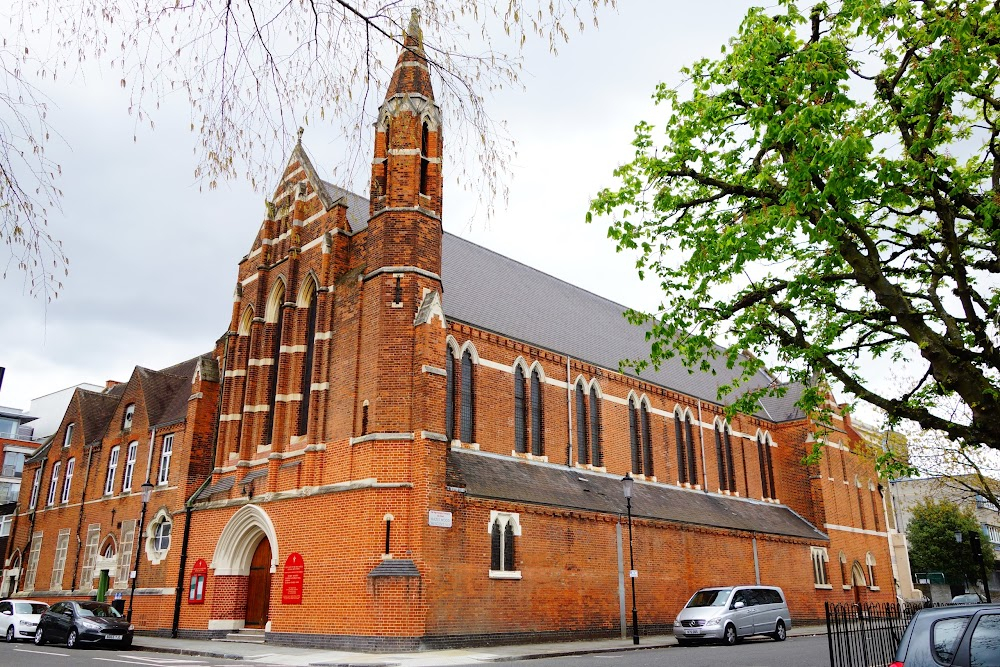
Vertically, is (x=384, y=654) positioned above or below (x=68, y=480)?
below

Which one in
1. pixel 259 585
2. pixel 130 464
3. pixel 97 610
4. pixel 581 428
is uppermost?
pixel 581 428

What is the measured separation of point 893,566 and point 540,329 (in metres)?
25.9

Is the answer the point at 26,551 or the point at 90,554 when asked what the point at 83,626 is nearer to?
the point at 90,554

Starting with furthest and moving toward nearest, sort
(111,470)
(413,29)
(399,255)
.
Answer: (111,470)
(399,255)
(413,29)

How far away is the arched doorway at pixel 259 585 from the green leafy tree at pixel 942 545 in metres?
50.0

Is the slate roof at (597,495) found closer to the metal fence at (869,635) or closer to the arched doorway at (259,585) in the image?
the arched doorway at (259,585)

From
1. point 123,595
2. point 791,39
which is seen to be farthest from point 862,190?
point 123,595

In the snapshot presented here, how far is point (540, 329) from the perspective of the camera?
2809 cm

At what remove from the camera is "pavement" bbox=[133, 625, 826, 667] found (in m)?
16.1

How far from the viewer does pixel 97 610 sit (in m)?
22.5

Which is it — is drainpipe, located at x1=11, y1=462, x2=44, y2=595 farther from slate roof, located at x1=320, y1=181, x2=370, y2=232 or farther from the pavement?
slate roof, located at x1=320, y1=181, x2=370, y2=232

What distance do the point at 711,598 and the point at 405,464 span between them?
34.2ft

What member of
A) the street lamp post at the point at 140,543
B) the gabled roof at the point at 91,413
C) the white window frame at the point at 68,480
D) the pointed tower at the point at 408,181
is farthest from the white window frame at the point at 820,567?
the white window frame at the point at 68,480

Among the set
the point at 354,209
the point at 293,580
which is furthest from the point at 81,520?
the point at 354,209
